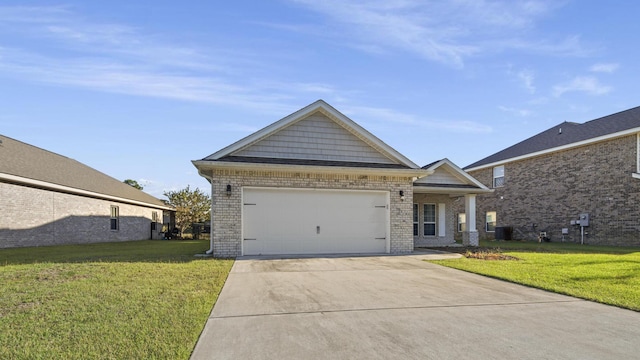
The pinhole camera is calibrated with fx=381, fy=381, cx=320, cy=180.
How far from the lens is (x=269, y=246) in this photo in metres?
13.1

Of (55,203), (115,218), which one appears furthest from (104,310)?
(115,218)

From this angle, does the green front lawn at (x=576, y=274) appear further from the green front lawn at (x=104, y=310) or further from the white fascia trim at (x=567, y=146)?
the white fascia trim at (x=567, y=146)

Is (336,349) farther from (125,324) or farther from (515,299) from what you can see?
(515,299)

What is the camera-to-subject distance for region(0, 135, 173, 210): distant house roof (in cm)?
1570

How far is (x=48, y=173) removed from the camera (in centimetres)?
1820

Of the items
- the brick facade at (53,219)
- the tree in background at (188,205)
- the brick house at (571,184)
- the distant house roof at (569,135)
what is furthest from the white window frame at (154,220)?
the distant house roof at (569,135)

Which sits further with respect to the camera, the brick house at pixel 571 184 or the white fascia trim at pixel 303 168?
the brick house at pixel 571 184

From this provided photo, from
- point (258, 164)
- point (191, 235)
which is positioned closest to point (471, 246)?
point (258, 164)

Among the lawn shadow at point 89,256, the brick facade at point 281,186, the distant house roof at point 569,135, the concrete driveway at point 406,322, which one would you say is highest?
the distant house roof at point 569,135

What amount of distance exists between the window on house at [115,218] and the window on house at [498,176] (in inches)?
1013

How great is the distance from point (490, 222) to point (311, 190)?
1937 cm

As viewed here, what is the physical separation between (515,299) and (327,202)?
7.74 metres

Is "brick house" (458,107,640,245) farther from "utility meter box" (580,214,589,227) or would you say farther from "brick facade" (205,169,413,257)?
"brick facade" (205,169,413,257)

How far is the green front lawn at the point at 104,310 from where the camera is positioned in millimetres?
4031
